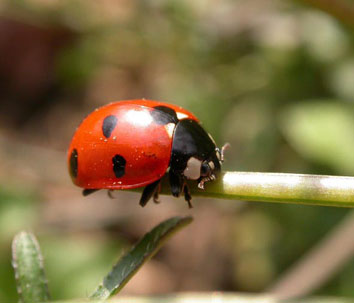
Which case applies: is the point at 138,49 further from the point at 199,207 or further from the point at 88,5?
the point at 199,207

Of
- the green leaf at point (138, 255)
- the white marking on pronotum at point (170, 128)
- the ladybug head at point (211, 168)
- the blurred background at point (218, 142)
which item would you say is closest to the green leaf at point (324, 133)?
the blurred background at point (218, 142)

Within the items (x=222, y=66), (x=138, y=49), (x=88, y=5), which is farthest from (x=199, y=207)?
(x=88, y=5)

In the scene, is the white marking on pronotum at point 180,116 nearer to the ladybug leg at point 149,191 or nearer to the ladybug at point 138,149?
the ladybug at point 138,149

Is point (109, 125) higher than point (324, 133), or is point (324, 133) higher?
point (109, 125)

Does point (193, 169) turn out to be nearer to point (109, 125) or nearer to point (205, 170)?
point (205, 170)

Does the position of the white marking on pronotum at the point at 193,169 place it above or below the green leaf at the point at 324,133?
above

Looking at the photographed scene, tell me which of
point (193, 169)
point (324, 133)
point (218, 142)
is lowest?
point (218, 142)

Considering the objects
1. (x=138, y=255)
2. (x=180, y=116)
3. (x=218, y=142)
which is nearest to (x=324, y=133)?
(x=218, y=142)
